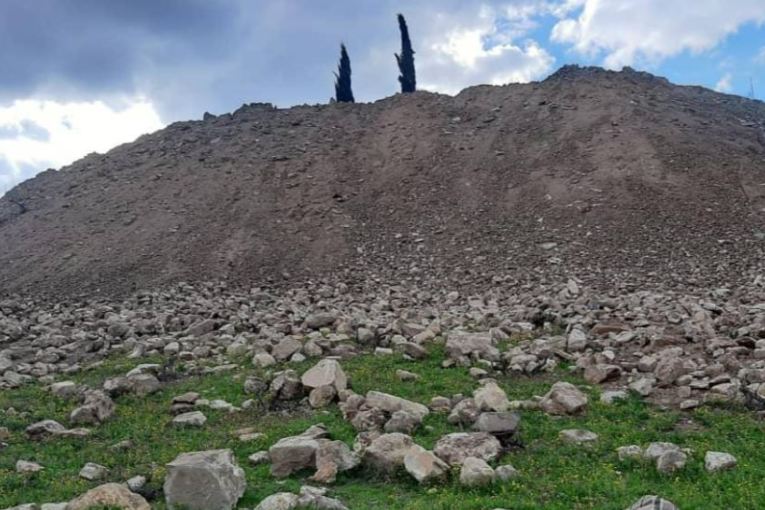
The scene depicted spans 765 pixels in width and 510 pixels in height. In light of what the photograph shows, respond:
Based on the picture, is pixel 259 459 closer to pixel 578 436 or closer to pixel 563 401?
pixel 578 436

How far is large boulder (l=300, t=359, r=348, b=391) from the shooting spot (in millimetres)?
11680

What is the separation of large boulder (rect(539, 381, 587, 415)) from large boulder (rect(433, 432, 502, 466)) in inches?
71.5

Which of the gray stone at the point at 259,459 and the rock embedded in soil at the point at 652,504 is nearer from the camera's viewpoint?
the rock embedded in soil at the point at 652,504

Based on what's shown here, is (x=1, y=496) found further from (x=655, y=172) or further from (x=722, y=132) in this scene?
(x=722, y=132)

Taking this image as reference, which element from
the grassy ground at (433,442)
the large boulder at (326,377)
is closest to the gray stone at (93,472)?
the grassy ground at (433,442)

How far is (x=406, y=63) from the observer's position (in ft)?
144

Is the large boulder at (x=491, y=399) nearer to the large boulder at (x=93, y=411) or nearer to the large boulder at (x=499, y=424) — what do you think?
the large boulder at (x=499, y=424)

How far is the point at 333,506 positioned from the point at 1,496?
13.4 feet

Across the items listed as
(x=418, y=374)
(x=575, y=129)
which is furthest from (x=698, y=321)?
(x=575, y=129)

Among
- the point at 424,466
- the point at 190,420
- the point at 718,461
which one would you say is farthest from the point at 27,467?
the point at 718,461

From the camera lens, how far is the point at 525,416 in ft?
33.2

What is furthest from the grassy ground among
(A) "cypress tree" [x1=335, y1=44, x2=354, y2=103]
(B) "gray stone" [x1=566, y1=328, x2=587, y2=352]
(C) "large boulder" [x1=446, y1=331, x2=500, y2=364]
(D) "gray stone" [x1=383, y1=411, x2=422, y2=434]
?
(A) "cypress tree" [x1=335, y1=44, x2=354, y2=103]

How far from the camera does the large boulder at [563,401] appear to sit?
1024 cm

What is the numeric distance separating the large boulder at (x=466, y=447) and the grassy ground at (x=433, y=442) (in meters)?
0.26
